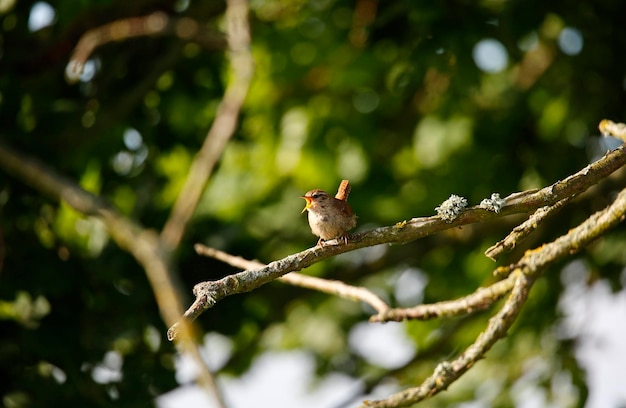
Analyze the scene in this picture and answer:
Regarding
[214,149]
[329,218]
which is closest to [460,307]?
[329,218]

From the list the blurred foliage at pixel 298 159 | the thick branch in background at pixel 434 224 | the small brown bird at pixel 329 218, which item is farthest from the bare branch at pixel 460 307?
the blurred foliage at pixel 298 159

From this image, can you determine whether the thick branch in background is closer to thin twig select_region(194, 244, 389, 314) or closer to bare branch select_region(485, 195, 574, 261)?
bare branch select_region(485, 195, 574, 261)

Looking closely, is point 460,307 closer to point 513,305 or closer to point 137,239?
Answer: point 513,305

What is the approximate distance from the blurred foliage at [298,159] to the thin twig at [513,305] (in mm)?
1735

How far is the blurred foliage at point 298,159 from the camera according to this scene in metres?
5.87

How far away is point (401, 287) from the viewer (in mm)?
7914

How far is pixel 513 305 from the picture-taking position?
3719 millimetres

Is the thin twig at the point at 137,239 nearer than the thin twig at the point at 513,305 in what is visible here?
Yes

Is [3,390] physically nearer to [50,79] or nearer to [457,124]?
[50,79]

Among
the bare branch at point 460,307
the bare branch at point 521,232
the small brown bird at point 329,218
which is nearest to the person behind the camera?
the bare branch at point 521,232

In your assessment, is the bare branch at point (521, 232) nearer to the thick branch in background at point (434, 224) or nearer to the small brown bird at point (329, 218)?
the thick branch in background at point (434, 224)

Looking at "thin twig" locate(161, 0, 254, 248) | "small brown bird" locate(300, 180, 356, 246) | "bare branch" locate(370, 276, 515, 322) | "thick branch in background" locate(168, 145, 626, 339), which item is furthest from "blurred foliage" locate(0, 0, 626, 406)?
"thin twig" locate(161, 0, 254, 248)

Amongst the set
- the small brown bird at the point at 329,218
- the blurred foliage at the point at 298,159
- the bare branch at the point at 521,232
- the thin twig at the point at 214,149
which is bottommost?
the bare branch at the point at 521,232

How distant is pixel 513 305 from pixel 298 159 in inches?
164
